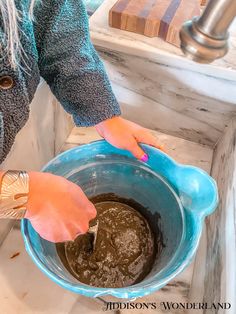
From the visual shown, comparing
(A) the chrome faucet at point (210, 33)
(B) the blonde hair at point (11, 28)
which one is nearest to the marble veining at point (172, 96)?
(B) the blonde hair at point (11, 28)

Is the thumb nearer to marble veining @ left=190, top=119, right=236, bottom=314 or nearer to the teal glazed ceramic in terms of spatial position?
the teal glazed ceramic

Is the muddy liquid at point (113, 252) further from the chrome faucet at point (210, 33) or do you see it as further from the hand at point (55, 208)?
the chrome faucet at point (210, 33)

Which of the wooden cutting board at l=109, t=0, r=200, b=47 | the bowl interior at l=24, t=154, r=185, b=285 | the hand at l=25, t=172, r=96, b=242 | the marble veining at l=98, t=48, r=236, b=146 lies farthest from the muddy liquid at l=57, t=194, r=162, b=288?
the wooden cutting board at l=109, t=0, r=200, b=47

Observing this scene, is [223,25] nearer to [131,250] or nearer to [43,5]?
[43,5]

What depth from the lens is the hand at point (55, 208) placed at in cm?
43

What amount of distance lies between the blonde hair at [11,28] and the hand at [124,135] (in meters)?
0.19

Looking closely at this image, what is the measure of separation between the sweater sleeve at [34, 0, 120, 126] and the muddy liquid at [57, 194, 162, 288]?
224mm

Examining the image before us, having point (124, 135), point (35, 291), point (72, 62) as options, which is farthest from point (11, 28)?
point (35, 291)

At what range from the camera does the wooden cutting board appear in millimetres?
660

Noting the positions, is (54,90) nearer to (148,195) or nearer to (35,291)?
(148,195)

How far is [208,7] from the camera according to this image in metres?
0.23

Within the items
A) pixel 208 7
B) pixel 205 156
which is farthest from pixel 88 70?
pixel 205 156

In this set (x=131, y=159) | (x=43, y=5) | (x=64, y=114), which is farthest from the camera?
(x=64, y=114)

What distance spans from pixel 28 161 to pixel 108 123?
217 mm
